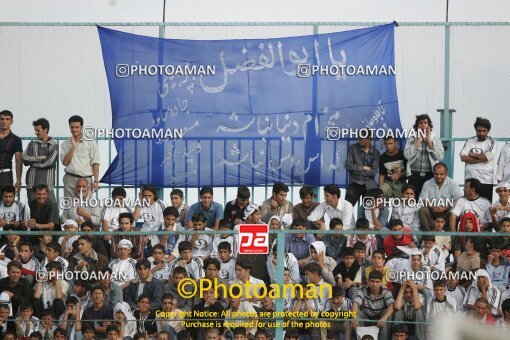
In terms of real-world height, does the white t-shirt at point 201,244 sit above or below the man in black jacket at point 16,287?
above

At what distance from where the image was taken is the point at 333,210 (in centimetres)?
1499

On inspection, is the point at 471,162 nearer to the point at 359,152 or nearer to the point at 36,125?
the point at 359,152

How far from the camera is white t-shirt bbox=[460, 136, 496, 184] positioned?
594 inches

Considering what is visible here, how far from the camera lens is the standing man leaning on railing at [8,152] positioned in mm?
15789

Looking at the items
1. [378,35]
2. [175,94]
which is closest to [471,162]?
[378,35]

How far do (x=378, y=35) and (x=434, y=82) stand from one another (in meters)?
1.03

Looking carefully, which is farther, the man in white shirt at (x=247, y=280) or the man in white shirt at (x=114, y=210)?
the man in white shirt at (x=114, y=210)

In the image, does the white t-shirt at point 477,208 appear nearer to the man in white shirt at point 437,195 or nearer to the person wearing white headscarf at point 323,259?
the man in white shirt at point 437,195

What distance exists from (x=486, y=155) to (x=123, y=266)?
16.5 ft

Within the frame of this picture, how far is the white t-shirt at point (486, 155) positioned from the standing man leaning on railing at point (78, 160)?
16.1 feet

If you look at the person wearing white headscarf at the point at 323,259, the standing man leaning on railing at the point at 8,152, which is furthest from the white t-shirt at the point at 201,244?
the standing man leaning on railing at the point at 8,152

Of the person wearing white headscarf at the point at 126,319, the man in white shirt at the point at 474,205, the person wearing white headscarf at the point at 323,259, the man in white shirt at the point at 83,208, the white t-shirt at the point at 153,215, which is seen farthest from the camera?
the man in white shirt at the point at 83,208

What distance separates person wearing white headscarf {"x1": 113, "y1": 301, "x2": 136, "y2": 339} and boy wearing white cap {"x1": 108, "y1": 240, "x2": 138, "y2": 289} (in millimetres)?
294

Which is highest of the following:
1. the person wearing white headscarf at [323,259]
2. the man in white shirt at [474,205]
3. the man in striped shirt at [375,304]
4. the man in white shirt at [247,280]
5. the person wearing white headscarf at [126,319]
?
the man in white shirt at [474,205]
